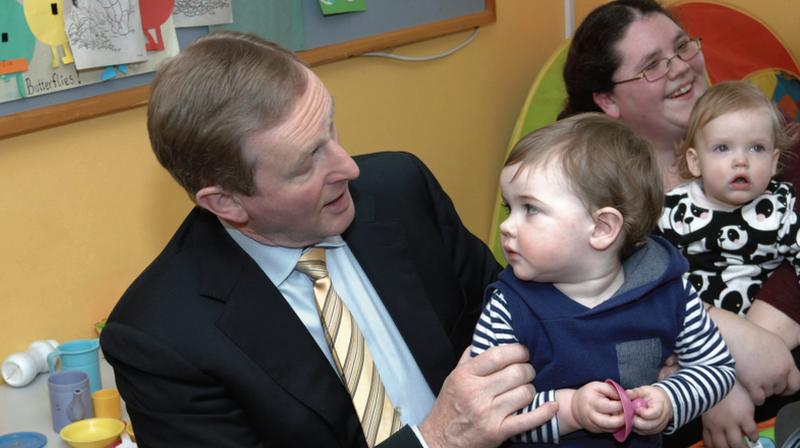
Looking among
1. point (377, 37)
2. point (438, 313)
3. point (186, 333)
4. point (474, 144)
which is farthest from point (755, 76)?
point (186, 333)

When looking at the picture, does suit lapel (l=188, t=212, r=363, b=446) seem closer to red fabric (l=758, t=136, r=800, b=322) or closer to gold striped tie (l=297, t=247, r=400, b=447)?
gold striped tie (l=297, t=247, r=400, b=447)

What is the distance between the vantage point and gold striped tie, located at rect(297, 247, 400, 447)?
1.70 metres

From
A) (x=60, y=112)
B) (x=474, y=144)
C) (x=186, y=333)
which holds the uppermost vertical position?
(x=60, y=112)

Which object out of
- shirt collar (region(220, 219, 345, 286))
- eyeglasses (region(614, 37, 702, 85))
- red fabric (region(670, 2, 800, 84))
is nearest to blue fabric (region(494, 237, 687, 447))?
shirt collar (region(220, 219, 345, 286))

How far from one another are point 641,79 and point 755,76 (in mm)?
1262

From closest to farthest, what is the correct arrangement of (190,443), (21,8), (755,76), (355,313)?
(190,443)
(355,313)
(21,8)
(755,76)

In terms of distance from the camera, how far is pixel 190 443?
1.62 metres

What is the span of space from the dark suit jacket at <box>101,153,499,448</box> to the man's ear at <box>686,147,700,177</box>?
0.68 meters

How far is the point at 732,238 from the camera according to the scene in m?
2.08

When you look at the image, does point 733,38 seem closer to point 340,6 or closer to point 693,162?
point 340,6

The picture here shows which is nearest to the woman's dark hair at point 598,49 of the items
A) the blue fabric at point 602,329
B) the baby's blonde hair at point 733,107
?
the baby's blonde hair at point 733,107

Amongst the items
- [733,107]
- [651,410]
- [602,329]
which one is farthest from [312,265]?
[733,107]

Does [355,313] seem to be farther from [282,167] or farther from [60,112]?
[60,112]

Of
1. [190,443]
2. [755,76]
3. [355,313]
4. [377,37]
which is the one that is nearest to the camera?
[190,443]
